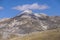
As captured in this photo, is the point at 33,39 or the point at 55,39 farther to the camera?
the point at 33,39

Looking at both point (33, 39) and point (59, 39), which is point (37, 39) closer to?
point (33, 39)

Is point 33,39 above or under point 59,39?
above

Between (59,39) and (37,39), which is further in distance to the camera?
(37,39)

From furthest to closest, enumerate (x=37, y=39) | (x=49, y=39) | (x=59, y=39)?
(x=37, y=39)
(x=49, y=39)
(x=59, y=39)

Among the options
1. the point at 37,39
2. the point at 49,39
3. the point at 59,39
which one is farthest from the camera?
the point at 37,39

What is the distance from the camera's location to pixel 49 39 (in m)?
98.8

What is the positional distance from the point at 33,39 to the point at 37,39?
2419 mm

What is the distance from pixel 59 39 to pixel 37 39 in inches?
842

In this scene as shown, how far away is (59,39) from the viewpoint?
90.9 metres

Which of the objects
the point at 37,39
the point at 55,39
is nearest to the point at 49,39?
the point at 55,39

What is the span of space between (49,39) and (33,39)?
1431 cm

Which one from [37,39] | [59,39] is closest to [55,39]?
[59,39]

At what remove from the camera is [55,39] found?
95.0 metres

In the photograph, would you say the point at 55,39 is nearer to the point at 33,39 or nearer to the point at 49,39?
the point at 49,39
